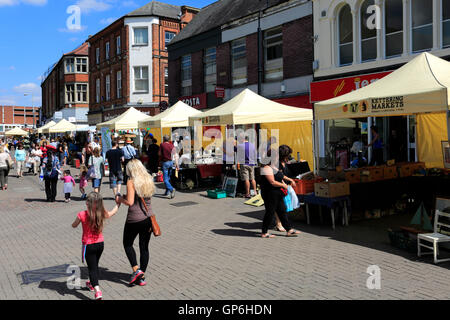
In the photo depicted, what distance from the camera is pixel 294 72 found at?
17781mm

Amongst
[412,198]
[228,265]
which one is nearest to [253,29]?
[412,198]

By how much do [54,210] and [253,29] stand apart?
13.0m

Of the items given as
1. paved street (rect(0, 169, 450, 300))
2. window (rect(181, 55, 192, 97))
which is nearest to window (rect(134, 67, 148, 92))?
window (rect(181, 55, 192, 97))

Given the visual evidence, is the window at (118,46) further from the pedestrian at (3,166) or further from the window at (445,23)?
the window at (445,23)

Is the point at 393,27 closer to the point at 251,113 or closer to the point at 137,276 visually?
the point at 251,113

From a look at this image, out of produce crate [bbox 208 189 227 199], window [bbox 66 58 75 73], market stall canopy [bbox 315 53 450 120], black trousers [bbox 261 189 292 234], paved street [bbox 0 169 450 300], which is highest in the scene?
window [bbox 66 58 75 73]

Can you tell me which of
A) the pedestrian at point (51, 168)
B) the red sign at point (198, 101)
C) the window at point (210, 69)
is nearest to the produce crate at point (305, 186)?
the pedestrian at point (51, 168)

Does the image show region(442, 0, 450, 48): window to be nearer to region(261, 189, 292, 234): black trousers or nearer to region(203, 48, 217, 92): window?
region(261, 189, 292, 234): black trousers

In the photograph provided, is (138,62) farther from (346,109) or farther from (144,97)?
(346,109)

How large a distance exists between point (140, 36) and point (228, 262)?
102 ft

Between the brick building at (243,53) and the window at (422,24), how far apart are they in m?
4.27

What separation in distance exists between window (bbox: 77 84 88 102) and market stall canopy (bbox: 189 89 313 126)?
133 ft

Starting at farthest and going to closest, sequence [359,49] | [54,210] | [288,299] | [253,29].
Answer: [253,29] < [359,49] < [54,210] < [288,299]

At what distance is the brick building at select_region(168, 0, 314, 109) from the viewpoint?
17531 millimetres
